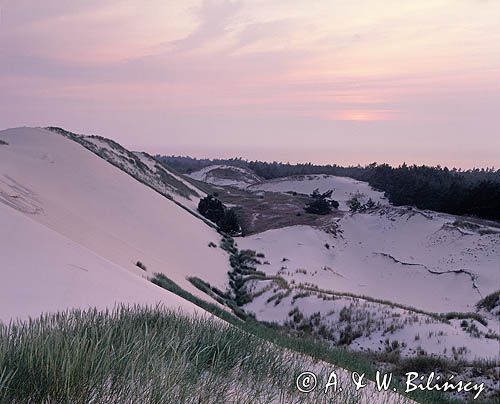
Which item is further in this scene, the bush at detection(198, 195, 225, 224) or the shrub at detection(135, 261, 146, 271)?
the bush at detection(198, 195, 225, 224)

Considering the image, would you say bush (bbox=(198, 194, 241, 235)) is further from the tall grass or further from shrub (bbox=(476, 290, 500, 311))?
the tall grass

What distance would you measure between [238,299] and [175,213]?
39.0 feet

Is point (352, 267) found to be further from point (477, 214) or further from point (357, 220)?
point (477, 214)

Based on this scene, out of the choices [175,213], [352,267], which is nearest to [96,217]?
[175,213]

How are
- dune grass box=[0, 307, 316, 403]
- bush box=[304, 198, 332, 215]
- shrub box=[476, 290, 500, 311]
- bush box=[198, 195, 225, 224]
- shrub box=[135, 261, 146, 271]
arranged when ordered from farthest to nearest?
bush box=[304, 198, 332, 215] < bush box=[198, 195, 225, 224] < shrub box=[476, 290, 500, 311] < shrub box=[135, 261, 146, 271] < dune grass box=[0, 307, 316, 403]

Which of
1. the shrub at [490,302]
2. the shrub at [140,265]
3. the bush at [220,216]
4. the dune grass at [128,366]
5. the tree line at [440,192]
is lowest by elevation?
the shrub at [490,302]

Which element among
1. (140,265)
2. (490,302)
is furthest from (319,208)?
(140,265)

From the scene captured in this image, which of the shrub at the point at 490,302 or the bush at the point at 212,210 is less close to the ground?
the bush at the point at 212,210

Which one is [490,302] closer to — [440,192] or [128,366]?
[128,366]

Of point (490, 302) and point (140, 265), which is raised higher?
point (140, 265)

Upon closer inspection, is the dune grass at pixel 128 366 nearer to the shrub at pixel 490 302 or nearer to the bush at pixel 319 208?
the shrub at pixel 490 302

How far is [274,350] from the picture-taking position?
14.2ft

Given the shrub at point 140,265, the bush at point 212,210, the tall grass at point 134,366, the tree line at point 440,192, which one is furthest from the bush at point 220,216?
the tall grass at point 134,366

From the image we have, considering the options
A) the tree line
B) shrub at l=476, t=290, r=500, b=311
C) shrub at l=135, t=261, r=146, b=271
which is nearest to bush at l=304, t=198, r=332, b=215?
the tree line
